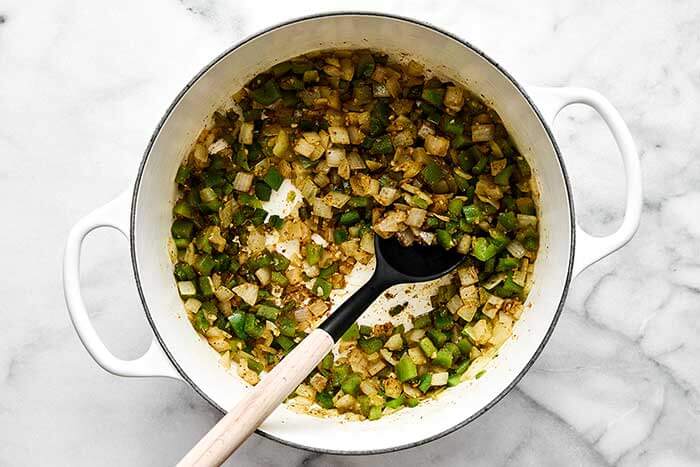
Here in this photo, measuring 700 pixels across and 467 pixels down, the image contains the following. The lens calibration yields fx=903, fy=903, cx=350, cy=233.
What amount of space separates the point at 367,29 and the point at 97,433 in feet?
3.01

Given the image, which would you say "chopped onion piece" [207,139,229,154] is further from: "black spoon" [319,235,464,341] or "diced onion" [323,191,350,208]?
"black spoon" [319,235,464,341]

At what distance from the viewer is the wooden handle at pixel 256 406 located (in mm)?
1275

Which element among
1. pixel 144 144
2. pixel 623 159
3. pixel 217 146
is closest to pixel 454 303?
pixel 623 159

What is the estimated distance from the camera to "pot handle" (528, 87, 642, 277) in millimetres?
1431

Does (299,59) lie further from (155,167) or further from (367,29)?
(155,167)

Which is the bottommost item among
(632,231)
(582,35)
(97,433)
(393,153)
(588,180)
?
(97,433)

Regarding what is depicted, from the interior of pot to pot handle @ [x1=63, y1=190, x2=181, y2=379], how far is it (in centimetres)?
3

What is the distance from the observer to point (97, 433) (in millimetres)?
1740

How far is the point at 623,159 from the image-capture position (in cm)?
145

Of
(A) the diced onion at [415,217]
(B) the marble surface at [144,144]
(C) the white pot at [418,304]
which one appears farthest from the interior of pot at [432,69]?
(A) the diced onion at [415,217]

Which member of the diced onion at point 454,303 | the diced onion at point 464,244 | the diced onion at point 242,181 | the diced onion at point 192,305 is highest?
the diced onion at point 242,181

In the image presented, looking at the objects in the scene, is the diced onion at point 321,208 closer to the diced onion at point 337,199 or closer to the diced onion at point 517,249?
the diced onion at point 337,199

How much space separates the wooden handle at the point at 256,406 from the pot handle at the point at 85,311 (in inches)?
7.1

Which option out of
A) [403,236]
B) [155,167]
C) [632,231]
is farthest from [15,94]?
[632,231]
